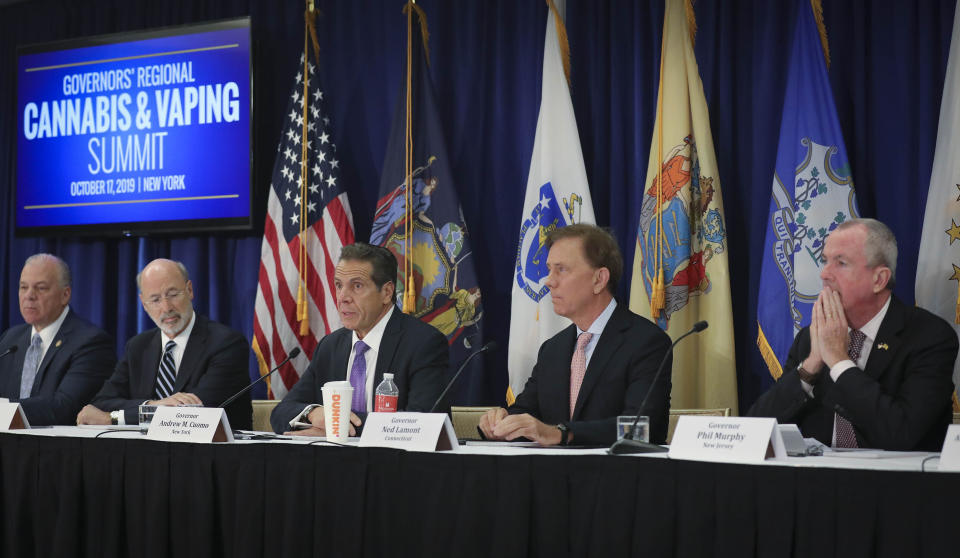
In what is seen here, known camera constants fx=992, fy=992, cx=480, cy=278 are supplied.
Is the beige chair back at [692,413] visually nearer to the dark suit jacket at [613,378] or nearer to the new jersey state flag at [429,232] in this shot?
the dark suit jacket at [613,378]

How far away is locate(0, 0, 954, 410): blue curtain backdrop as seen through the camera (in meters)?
4.43

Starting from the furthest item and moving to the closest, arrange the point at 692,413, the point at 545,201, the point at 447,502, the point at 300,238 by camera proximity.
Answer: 1. the point at 300,238
2. the point at 545,201
3. the point at 692,413
4. the point at 447,502

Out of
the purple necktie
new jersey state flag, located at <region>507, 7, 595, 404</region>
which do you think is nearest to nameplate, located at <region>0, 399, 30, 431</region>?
the purple necktie

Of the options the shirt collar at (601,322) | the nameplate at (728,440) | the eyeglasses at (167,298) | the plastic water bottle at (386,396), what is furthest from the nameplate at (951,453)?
the eyeglasses at (167,298)

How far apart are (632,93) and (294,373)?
226 centimetres

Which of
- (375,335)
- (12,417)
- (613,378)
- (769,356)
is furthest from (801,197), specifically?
(12,417)

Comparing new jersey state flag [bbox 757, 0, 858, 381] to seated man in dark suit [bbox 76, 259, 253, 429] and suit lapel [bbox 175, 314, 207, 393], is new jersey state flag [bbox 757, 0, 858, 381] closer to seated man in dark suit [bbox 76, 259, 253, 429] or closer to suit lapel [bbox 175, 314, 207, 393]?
seated man in dark suit [bbox 76, 259, 253, 429]

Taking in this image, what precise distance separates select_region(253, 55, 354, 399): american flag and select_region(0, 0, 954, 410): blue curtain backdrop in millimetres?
218

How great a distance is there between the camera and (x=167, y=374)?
420 centimetres

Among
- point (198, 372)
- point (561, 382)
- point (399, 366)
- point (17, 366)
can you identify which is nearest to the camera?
point (561, 382)

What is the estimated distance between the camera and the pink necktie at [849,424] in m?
2.93

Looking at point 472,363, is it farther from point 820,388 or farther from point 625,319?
point 820,388

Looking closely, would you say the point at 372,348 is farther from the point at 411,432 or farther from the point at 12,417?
the point at 12,417

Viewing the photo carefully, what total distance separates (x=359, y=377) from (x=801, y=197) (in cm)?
205
